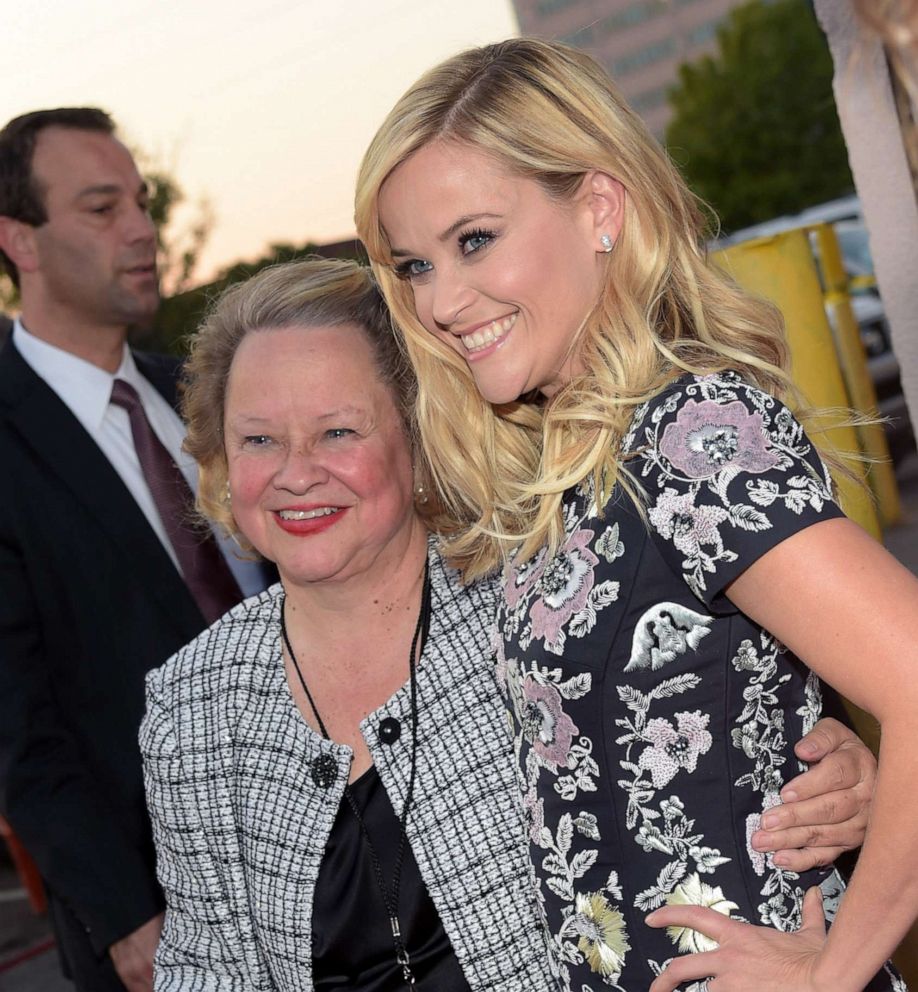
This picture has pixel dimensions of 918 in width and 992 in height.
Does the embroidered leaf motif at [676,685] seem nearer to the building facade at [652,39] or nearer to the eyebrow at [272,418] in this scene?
the eyebrow at [272,418]

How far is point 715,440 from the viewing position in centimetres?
168

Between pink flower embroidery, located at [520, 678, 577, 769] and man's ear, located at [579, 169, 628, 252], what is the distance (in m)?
0.69

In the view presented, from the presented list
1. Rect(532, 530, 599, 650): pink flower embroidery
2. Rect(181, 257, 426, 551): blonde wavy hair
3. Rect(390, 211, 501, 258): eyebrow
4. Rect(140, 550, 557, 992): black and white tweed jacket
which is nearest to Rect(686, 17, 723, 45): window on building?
Rect(181, 257, 426, 551): blonde wavy hair

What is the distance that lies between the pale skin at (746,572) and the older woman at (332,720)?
307 mm

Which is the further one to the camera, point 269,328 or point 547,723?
point 269,328

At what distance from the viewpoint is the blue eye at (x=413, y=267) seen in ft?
6.85

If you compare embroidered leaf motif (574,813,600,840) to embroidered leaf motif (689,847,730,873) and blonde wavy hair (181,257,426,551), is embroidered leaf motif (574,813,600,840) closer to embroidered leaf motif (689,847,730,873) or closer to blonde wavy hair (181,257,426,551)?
embroidered leaf motif (689,847,730,873)

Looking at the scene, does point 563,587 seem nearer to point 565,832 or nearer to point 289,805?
point 565,832

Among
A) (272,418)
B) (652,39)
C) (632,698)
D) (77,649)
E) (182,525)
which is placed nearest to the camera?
(632,698)

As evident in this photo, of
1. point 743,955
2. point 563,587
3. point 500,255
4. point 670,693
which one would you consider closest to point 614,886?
point 743,955

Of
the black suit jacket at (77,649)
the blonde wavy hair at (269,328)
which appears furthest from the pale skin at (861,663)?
the black suit jacket at (77,649)

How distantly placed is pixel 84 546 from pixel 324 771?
1.22 metres

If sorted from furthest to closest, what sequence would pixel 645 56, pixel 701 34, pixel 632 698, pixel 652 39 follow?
pixel 645 56
pixel 652 39
pixel 701 34
pixel 632 698

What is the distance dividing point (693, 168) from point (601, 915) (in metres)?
49.1
